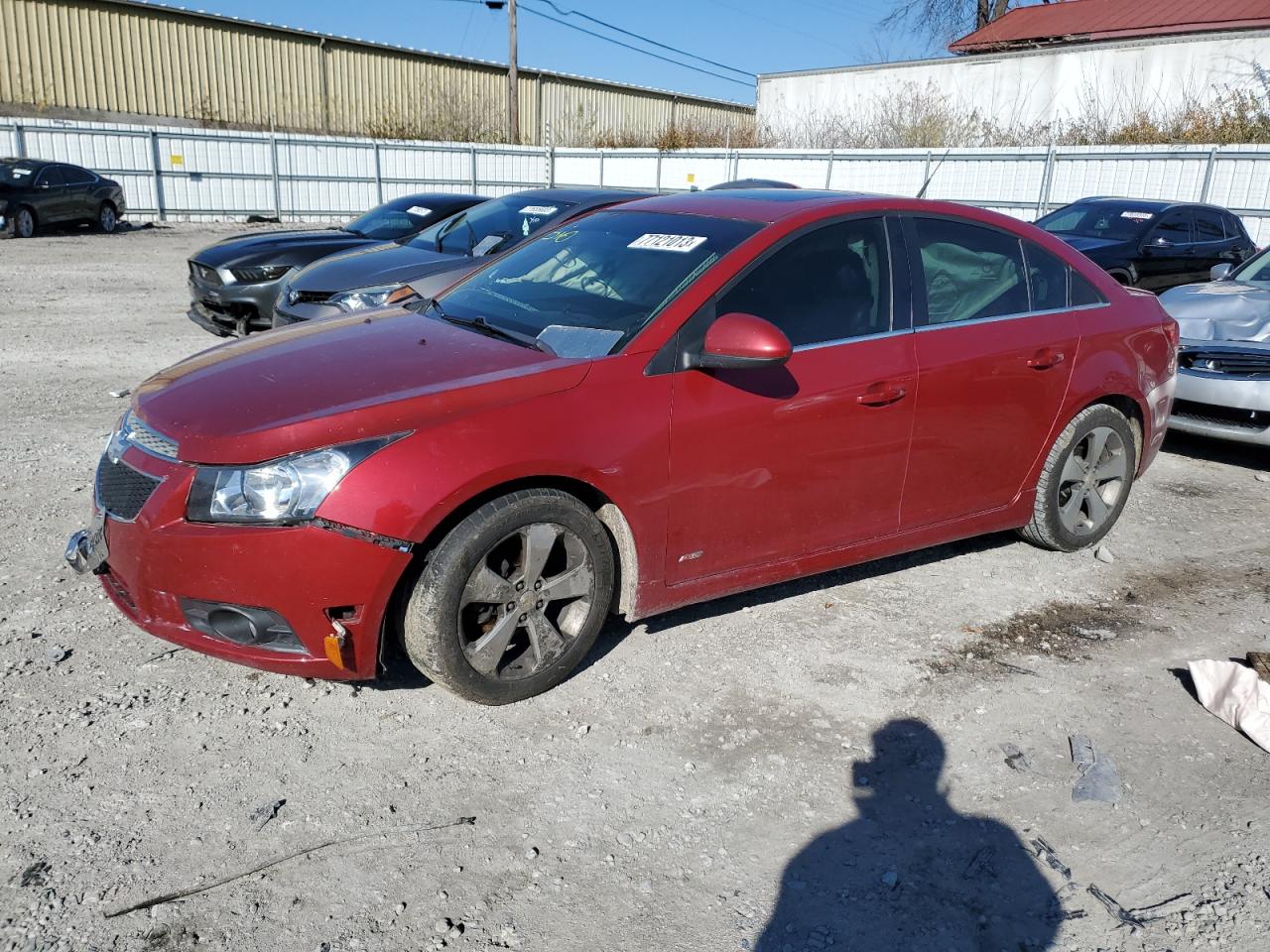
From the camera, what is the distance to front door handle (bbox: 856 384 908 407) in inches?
155

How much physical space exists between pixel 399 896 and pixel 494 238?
21.0 ft

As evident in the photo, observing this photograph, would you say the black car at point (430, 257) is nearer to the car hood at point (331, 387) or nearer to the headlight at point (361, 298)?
the headlight at point (361, 298)

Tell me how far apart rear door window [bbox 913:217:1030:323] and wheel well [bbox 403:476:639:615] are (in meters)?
1.69

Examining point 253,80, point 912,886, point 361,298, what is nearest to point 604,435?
point 912,886

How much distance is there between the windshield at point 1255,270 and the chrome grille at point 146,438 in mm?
8065

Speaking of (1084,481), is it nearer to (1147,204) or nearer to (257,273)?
(257,273)

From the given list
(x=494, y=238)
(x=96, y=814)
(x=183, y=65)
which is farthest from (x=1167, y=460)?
(x=183, y=65)

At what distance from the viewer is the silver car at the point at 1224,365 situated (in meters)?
6.58

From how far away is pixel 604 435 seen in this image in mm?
3369

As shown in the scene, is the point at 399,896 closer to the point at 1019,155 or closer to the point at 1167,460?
the point at 1167,460

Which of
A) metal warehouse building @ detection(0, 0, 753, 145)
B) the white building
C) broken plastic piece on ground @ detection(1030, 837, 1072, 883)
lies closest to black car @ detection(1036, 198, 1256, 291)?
broken plastic piece on ground @ detection(1030, 837, 1072, 883)

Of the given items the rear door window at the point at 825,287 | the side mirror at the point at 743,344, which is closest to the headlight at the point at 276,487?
the side mirror at the point at 743,344

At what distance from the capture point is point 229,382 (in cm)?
343

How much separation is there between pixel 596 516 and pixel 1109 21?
33090 mm
